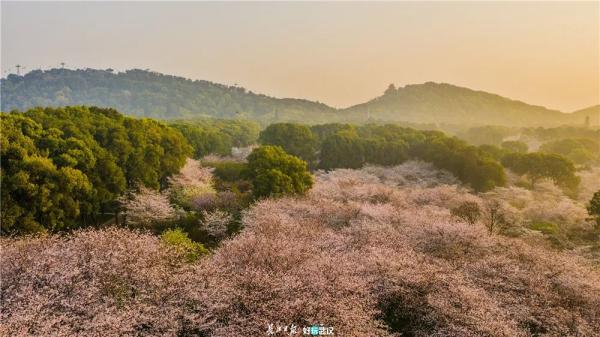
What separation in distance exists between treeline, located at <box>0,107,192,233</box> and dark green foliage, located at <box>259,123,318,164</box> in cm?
2489

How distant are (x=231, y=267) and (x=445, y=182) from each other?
1627 inches

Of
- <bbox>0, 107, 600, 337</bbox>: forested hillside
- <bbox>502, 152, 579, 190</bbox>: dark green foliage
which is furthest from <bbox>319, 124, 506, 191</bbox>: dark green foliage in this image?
<bbox>502, 152, 579, 190</bbox>: dark green foliage

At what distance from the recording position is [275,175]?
3591 cm

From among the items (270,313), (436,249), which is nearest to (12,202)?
(270,313)

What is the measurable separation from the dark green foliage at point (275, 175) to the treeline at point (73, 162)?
31.2 feet

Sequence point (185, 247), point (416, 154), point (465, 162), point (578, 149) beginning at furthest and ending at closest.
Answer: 1. point (578, 149)
2. point (416, 154)
3. point (465, 162)
4. point (185, 247)

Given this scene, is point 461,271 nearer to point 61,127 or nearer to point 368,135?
point 61,127

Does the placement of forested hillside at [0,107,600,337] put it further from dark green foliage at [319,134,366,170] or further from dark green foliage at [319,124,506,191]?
dark green foliage at [319,134,366,170]

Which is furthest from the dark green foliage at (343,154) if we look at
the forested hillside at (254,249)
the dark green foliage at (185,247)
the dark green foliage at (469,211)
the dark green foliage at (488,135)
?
the dark green foliage at (488,135)

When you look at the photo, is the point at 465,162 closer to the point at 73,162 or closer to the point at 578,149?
the point at 578,149

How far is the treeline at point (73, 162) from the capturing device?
25497 mm

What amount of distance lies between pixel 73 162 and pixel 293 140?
41.5 meters

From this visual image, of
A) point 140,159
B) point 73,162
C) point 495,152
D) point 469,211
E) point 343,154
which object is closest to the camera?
point 73,162

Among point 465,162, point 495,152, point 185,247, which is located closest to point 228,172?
point 465,162
